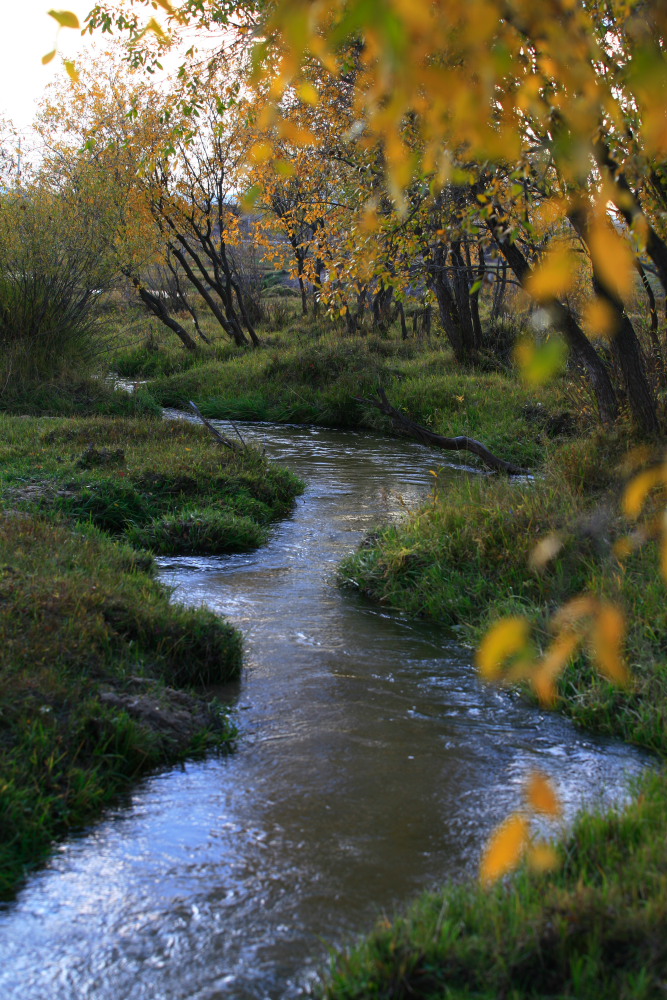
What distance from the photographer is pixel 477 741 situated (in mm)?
4723

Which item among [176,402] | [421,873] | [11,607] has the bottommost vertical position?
[421,873]

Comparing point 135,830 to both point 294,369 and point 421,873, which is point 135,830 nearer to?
point 421,873

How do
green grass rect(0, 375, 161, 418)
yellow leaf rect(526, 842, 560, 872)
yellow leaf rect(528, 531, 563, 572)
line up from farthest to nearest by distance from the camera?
green grass rect(0, 375, 161, 418) < yellow leaf rect(528, 531, 563, 572) < yellow leaf rect(526, 842, 560, 872)

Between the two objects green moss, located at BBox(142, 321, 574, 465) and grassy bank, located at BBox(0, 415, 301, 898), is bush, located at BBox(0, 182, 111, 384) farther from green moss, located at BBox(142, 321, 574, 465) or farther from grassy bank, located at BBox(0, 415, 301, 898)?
grassy bank, located at BBox(0, 415, 301, 898)

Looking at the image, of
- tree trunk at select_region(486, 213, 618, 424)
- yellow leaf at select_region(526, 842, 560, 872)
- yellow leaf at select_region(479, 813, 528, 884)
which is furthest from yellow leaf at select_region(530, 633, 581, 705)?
tree trunk at select_region(486, 213, 618, 424)

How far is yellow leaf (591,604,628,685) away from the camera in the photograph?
5.30 metres

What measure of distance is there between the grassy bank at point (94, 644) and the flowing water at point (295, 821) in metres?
0.18

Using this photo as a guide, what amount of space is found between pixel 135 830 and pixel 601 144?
4.47 meters

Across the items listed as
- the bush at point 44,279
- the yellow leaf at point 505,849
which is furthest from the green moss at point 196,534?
the bush at point 44,279

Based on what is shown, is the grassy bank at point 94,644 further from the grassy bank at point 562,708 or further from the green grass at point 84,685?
the grassy bank at point 562,708

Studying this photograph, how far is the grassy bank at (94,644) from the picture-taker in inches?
155

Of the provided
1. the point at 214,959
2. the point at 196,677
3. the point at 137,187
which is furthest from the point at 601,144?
the point at 137,187

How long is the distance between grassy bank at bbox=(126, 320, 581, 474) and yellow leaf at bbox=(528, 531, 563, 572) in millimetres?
5389

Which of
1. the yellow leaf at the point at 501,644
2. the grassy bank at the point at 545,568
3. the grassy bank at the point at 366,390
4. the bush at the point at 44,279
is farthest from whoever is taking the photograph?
the bush at the point at 44,279
